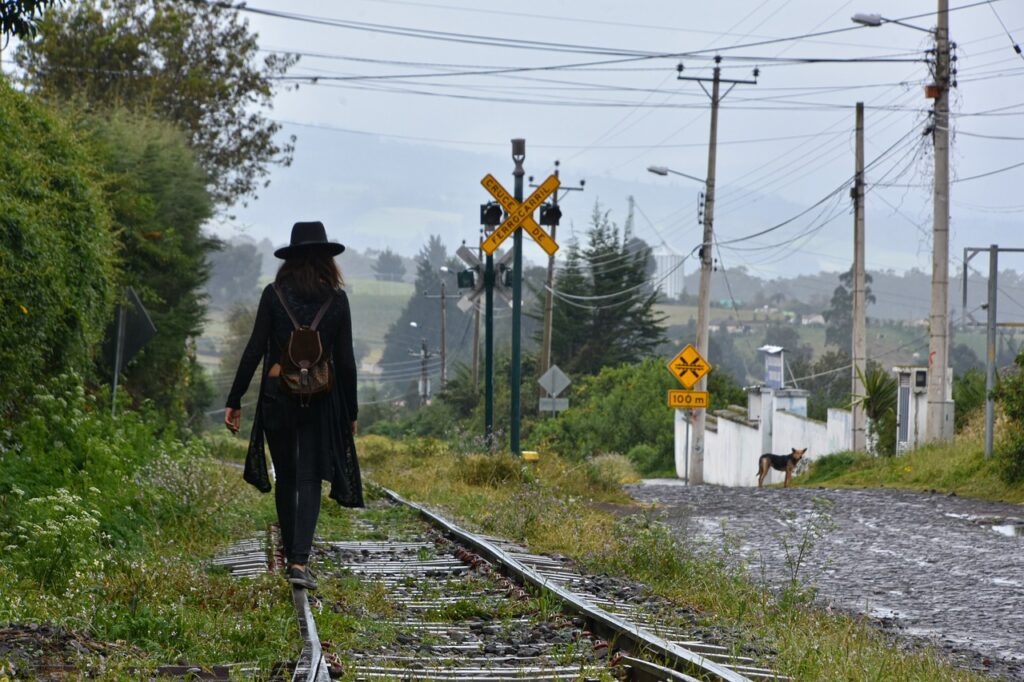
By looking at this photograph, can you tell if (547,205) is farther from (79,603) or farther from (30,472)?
(79,603)

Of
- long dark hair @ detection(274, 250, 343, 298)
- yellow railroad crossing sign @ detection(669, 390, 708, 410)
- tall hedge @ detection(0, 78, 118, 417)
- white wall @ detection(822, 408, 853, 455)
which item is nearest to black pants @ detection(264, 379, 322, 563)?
long dark hair @ detection(274, 250, 343, 298)

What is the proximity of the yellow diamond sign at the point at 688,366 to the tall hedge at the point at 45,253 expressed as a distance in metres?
18.9

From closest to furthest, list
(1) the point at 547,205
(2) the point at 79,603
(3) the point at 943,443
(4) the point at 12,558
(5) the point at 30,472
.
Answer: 1. (2) the point at 79,603
2. (4) the point at 12,558
3. (5) the point at 30,472
4. (1) the point at 547,205
5. (3) the point at 943,443

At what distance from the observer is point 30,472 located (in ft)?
37.8

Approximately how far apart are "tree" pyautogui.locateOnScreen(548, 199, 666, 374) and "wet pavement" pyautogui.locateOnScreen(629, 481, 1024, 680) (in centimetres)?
5517

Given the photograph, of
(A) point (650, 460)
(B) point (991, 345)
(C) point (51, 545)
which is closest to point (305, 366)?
(C) point (51, 545)

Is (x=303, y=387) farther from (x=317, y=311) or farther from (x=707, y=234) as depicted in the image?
(x=707, y=234)

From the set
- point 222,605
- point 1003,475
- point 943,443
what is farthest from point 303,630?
point 943,443

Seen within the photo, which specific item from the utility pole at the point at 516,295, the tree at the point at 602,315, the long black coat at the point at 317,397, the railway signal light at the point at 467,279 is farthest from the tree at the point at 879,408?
the tree at the point at 602,315

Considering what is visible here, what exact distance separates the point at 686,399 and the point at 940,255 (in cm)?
989

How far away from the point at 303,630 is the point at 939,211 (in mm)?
24348

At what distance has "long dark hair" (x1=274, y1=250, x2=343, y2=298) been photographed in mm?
7797

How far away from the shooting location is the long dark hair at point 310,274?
7.80m

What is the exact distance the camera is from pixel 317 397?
7.67 meters
